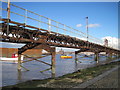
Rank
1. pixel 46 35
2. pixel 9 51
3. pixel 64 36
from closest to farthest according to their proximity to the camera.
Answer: pixel 46 35 < pixel 64 36 < pixel 9 51

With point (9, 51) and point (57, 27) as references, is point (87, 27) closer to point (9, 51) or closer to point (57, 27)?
point (57, 27)

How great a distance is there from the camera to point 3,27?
1357 cm

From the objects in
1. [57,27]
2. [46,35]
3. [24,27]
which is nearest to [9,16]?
[24,27]

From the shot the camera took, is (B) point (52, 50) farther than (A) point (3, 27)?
Yes

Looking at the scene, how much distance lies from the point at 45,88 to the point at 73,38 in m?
20.0

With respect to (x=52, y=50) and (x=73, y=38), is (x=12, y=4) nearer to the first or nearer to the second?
(x=52, y=50)

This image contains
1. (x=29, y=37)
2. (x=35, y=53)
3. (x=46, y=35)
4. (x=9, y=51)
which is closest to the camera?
(x=29, y=37)

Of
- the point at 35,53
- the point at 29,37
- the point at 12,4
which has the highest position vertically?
the point at 12,4

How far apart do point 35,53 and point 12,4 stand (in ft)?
252

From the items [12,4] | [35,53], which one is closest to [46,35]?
[12,4]

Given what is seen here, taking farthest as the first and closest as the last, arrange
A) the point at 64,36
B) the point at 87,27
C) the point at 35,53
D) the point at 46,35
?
the point at 35,53
the point at 87,27
the point at 64,36
the point at 46,35

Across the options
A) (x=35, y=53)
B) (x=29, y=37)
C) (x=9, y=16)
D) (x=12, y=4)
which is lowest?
(x=35, y=53)

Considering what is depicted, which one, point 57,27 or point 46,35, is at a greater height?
point 57,27

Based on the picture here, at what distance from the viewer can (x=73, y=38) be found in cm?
2730
